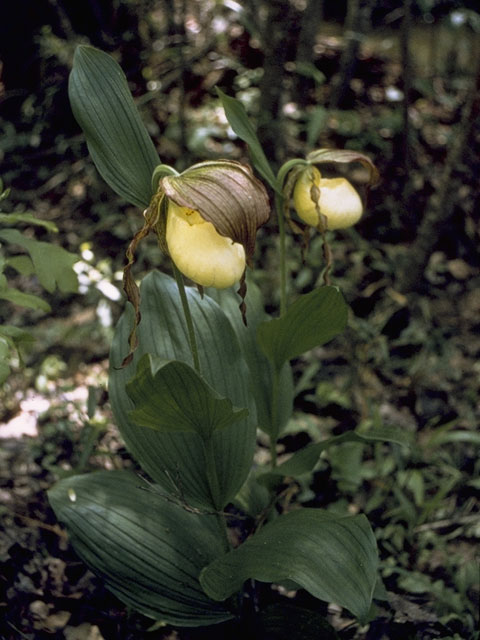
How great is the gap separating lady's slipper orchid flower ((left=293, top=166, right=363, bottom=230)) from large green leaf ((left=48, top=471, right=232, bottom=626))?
1.93 feet

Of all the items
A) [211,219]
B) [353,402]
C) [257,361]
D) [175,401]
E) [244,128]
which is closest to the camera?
[211,219]

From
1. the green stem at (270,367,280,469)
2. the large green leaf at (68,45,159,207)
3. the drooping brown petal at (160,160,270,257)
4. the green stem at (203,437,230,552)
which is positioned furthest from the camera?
the green stem at (270,367,280,469)

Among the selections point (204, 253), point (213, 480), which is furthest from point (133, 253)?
point (213, 480)

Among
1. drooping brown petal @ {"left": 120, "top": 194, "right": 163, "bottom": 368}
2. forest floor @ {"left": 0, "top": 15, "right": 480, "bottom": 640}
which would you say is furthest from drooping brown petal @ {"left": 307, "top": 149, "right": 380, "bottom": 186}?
forest floor @ {"left": 0, "top": 15, "right": 480, "bottom": 640}

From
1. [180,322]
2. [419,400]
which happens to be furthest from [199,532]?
[419,400]

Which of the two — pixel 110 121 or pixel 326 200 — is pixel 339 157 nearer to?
pixel 326 200

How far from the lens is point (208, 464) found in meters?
1.06

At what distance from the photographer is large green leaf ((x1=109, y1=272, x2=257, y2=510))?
112 centimetres

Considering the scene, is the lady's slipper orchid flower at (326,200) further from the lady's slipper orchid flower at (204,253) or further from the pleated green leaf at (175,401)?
the pleated green leaf at (175,401)

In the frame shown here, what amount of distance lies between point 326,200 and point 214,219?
0.36 m

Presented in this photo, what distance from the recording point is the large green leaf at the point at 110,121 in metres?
0.93

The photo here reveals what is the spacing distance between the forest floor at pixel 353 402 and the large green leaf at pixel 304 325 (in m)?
0.51

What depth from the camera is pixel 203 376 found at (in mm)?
1158

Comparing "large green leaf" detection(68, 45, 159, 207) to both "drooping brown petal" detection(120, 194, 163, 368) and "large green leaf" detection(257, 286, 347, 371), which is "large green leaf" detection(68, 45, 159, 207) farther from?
"large green leaf" detection(257, 286, 347, 371)
